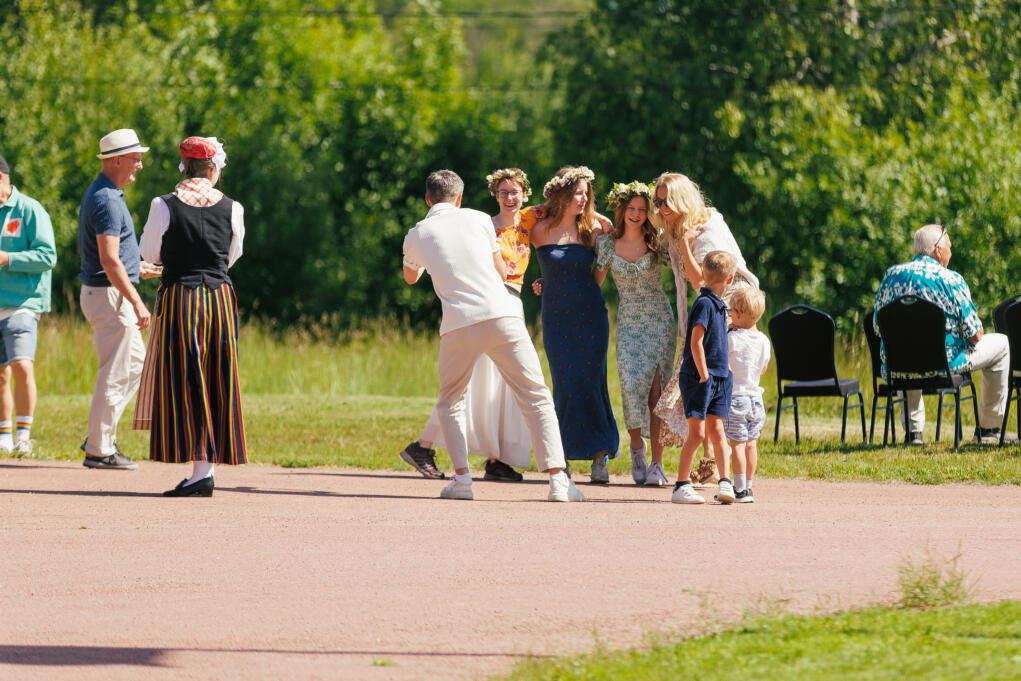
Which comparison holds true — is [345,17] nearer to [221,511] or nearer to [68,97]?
[68,97]

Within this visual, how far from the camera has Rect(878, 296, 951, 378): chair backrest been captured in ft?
38.2

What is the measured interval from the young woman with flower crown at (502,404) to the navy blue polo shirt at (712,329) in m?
1.59

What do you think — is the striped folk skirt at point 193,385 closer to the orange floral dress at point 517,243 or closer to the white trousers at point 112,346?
the white trousers at point 112,346

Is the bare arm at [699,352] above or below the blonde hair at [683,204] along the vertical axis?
below

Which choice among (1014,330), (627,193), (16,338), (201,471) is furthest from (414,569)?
(1014,330)

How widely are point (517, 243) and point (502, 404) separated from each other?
1.09 m

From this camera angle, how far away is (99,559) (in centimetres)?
714

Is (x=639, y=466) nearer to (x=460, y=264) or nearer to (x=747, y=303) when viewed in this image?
(x=747, y=303)

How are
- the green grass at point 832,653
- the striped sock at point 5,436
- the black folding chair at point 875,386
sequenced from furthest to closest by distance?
the black folding chair at point 875,386, the striped sock at point 5,436, the green grass at point 832,653

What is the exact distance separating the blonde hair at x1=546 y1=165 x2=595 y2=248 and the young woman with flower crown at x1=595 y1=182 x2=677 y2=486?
126mm

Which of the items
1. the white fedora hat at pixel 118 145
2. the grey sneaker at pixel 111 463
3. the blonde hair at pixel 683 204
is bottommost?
the grey sneaker at pixel 111 463

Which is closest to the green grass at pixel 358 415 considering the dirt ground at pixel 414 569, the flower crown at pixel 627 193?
the dirt ground at pixel 414 569

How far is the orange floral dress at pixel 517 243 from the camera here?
10359 mm

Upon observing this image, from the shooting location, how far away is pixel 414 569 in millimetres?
6773
